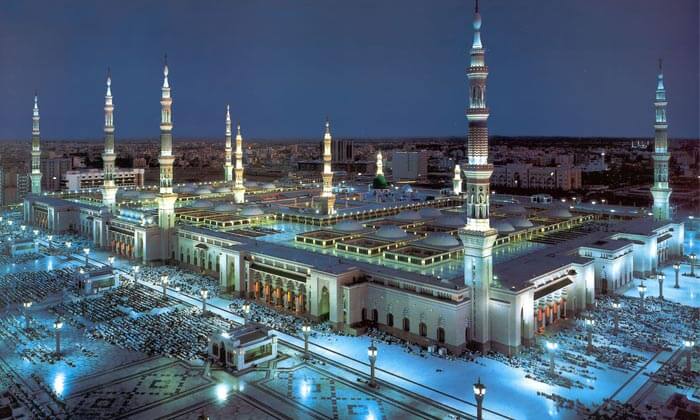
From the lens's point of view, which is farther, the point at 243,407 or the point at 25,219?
the point at 25,219

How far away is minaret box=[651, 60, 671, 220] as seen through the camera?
138 feet

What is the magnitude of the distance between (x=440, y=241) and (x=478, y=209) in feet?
28.6

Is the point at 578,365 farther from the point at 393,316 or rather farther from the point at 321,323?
the point at 321,323

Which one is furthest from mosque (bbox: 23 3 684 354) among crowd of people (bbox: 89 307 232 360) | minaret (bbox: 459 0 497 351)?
crowd of people (bbox: 89 307 232 360)

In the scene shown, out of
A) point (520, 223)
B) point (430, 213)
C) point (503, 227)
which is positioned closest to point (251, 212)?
point (430, 213)

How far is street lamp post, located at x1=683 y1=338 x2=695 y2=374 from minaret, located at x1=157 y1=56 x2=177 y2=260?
3332cm

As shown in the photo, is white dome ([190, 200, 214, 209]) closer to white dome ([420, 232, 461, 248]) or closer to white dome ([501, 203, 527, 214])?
white dome ([420, 232, 461, 248])

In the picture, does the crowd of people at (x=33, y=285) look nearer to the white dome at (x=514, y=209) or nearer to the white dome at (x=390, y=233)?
the white dome at (x=390, y=233)

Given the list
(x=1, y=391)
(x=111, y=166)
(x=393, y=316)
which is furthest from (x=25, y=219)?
(x=393, y=316)

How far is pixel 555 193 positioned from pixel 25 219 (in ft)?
230

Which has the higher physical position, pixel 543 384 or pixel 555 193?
pixel 555 193

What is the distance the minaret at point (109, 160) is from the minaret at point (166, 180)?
893 cm

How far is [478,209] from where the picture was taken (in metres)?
24.8

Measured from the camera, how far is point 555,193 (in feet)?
272
